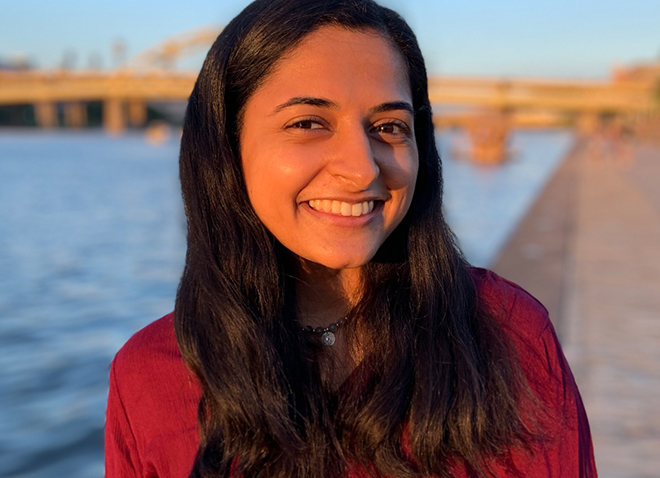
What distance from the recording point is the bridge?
2522 inches

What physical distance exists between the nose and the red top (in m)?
0.37

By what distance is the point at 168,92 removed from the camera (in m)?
60.0

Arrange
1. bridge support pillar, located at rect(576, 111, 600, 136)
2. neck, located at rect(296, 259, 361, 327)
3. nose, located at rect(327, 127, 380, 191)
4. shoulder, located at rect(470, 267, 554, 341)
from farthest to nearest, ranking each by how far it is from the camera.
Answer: bridge support pillar, located at rect(576, 111, 600, 136), neck, located at rect(296, 259, 361, 327), shoulder, located at rect(470, 267, 554, 341), nose, located at rect(327, 127, 380, 191)

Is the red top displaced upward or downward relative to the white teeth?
downward

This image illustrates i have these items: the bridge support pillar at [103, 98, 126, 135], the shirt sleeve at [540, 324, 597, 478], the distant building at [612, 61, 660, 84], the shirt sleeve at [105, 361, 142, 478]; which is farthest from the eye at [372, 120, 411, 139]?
the distant building at [612, 61, 660, 84]

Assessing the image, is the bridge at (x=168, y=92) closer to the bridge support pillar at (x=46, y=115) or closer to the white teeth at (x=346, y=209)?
the bridge support pillar at (x=46, y=115)

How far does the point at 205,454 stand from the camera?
4.14 ft

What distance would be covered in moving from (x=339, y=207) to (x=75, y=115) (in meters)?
89.2

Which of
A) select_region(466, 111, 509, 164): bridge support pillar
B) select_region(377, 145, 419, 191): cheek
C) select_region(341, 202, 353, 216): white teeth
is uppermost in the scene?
select_region(377, 145, 419, 191): cheek

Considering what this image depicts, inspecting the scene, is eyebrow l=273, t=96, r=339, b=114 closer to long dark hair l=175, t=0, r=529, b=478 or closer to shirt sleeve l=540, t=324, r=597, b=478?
long dark hair l=175, t=0, r=529, b=478

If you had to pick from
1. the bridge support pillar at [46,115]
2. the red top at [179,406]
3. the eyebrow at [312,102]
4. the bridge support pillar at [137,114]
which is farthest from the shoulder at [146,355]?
the bridge support pillar at [46,115]

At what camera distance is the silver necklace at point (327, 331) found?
140cm

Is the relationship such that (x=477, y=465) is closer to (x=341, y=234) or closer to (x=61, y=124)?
(x=341, y=234)

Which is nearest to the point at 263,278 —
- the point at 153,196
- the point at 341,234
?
the point at 341,234
